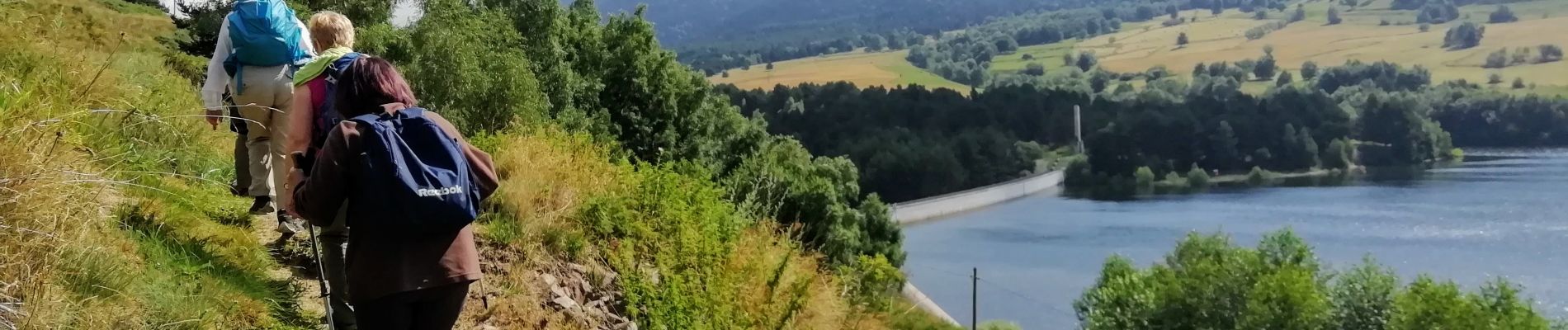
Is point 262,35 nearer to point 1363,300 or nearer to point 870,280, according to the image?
point 870,280

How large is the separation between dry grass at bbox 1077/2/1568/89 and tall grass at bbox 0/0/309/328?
11656cm

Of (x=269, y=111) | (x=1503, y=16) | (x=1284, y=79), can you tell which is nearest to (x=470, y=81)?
(x=269, y=111)

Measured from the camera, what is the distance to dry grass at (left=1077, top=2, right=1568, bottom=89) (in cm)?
11038

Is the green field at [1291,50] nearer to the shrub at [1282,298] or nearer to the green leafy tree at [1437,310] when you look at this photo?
the shrub at [1282,298]

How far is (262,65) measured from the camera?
3936 millimetres

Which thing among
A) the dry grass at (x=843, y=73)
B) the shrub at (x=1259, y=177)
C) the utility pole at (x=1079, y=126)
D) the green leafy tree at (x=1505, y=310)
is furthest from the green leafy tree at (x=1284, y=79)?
the green leafy tree at (x=1505, y=310)

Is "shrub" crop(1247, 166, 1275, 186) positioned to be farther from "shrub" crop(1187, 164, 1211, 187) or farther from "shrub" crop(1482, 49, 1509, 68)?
"shrub" crop(1482, 49, 1509, 68)

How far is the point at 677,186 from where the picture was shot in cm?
636

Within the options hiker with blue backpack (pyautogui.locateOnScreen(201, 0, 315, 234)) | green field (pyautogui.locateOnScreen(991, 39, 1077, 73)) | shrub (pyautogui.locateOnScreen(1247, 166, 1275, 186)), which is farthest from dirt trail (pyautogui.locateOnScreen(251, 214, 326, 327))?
green field (pyautogui.locateOnScreen(991, 39, 1077, 73))

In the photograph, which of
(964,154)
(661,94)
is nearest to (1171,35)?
(964,154)

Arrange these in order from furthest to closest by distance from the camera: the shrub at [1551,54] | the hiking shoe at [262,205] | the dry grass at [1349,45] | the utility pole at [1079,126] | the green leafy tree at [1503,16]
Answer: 1. the green leafy tree at [1503,16]
2. the dry grass at [1349,45]
3. the shrub at [1551,54]
4. the utility pole at [1079,126]
5. the hiking shoe at [262,205]

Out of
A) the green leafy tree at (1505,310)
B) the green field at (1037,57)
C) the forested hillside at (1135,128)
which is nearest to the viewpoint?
the green leafy tree at (1505,310)

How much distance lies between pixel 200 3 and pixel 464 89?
10908 mm

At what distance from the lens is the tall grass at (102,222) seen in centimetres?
279
